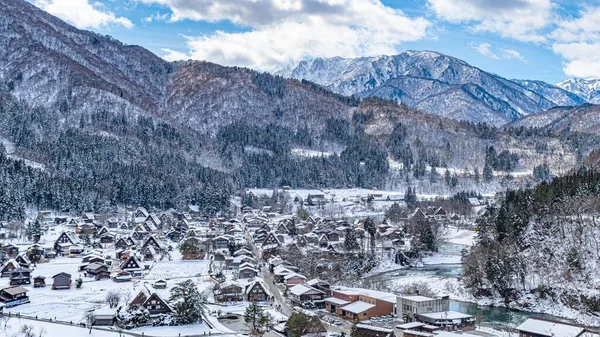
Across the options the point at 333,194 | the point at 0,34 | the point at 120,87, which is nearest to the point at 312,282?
the point at 333,194

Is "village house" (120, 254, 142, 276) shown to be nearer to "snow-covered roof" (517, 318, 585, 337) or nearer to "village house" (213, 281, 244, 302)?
"village house" (213, 281, 244, 302)

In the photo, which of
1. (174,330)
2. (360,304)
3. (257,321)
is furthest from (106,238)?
(360,304)

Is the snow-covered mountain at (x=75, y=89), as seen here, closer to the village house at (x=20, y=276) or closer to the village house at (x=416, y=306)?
the village house at (x=20, y=276)

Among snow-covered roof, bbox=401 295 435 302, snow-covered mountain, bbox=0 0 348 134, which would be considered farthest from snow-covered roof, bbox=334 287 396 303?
snow-covered mountain, bbox=0 0 348 134

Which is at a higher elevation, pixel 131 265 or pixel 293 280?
pixel 131 265

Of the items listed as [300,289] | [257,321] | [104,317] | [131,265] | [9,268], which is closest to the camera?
[104,317]

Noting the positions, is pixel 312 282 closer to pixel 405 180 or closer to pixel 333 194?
pixel 333 194

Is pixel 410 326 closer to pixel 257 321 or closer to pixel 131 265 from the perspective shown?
pixel 257 321
